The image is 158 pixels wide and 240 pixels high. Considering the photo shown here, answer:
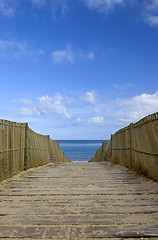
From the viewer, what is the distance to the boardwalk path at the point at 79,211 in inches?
103

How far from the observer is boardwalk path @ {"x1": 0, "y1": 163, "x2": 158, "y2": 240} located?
2605 mm

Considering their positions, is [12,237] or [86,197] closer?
[12,237]

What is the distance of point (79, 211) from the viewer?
3.30 metres

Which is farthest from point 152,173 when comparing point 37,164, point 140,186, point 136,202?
point 37,164

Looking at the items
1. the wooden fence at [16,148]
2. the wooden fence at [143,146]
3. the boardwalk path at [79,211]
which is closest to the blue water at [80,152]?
the wooden fence at [16,148]

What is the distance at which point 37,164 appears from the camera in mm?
10156

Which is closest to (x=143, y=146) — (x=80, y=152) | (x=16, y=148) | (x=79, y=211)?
(x=79, y=211)

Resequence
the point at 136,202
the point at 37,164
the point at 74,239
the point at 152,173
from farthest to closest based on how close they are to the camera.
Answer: the point at 37,164 → the point at 152,173 → the point at 136,202 → the point at 74,239

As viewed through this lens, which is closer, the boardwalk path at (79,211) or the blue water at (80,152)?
the boardwalk path at (79,211)

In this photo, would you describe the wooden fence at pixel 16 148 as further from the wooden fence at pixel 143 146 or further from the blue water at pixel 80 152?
the blue water at pixel 80 152

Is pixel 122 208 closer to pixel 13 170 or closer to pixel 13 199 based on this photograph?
pixel 13 199

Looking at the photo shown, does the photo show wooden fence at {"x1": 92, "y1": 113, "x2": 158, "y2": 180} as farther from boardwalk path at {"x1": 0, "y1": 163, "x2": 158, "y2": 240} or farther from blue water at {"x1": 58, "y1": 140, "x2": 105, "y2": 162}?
blue water at {"x1": 58, "y1": 140, "x2": 105, "y2": 162}

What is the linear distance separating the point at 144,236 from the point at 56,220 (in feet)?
3.68

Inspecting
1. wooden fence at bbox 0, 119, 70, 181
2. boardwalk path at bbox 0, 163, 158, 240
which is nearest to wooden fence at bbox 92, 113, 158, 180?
boardwalk path at bbox 0, 163, 158, 240
